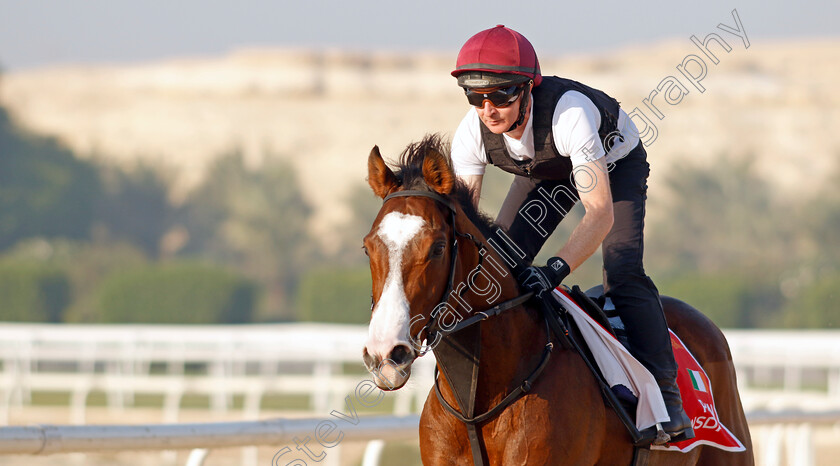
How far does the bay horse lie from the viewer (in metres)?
3.15

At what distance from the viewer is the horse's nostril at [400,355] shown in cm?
297

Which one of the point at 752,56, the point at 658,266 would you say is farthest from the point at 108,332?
the point at 752,56

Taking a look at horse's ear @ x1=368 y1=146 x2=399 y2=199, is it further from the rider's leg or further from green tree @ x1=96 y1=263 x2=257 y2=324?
green tree @ x1=96 y1=263 x2=257 y2=324

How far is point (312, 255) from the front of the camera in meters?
52.9

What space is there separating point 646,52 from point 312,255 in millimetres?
75625

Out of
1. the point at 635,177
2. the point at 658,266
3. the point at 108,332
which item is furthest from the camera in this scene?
the point at 658,266

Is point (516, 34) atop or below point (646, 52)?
below

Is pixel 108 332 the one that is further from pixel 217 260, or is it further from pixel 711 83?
pixel 711 83

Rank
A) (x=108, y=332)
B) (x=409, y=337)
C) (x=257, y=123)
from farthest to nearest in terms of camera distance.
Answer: (x=257, y=123) → (x=108, y=332) → (x=409, y=337)

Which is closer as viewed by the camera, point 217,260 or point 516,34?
point 516,34

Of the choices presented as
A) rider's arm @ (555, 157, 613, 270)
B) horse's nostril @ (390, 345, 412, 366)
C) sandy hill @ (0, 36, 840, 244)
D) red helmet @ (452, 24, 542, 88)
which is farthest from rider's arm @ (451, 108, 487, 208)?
sandy hill @ (0, 36, 840, 244)

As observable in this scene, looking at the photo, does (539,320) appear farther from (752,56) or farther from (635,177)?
(752,56)

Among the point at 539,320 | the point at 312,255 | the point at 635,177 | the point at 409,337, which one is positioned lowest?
the point at 409,337

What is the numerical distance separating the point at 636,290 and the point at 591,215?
494 mm
